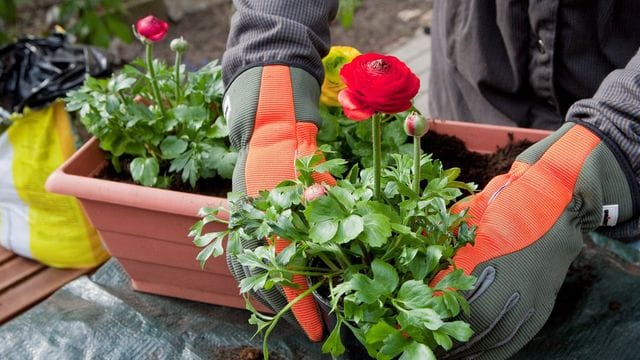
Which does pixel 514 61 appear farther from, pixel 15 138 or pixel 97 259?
pixel 15 138

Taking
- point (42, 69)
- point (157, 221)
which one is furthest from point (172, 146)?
point (42, 69)

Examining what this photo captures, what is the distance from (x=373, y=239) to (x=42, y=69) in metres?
1.41

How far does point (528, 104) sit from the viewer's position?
153cm

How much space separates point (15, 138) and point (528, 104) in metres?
1.25

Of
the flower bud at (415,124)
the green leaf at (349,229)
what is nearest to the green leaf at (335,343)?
the green leaf at (349,229)

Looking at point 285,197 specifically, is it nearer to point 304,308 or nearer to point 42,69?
point 304,308

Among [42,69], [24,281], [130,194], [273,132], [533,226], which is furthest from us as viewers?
[42,69]

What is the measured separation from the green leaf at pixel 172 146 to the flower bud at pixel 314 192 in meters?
0.52

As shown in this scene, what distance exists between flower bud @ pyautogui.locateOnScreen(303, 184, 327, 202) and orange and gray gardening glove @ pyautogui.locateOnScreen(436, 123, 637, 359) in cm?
19

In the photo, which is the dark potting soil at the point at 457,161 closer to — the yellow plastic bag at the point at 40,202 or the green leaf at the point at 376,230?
the yellow plastic bag at the point at 40,202

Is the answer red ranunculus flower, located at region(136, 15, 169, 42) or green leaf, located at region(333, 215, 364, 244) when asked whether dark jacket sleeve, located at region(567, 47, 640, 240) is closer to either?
green leaf, located at region(333, 215, 364, 244)

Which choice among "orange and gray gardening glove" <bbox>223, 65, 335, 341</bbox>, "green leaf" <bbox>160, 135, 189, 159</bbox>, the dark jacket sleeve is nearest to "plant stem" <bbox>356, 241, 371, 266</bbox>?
"orange and gray gardening glove" <bbox>223, 65, 335, 341</bbox>

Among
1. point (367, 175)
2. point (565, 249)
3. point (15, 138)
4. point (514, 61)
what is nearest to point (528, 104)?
point (514, 61)

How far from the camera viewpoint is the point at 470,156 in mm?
1390
